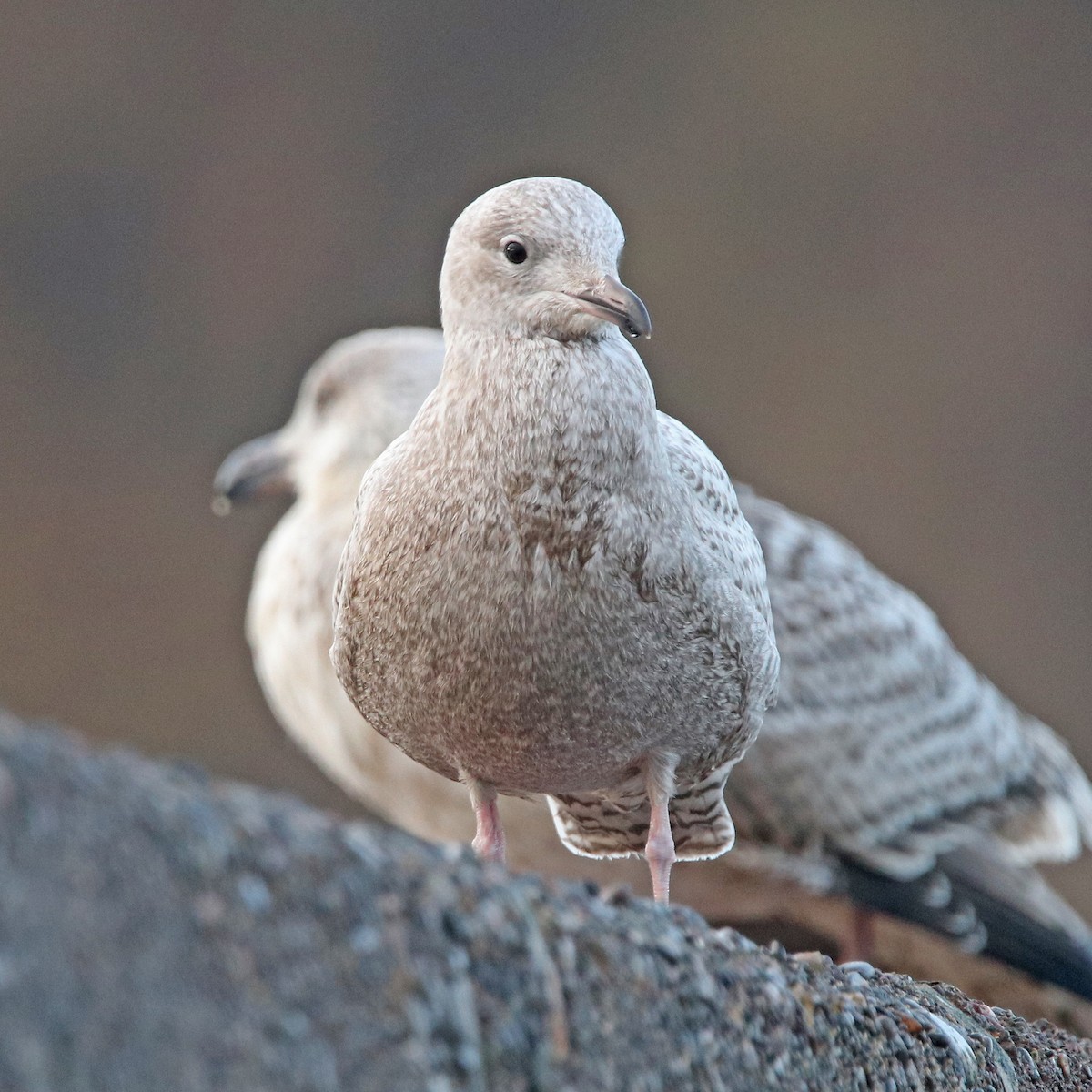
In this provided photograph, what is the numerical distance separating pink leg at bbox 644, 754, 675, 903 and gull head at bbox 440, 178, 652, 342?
46cm

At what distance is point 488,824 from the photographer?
6.20 ft

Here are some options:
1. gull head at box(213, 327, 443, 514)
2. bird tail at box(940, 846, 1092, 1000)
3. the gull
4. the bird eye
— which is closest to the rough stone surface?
the gull

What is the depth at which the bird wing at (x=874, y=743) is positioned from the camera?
336 centimetres

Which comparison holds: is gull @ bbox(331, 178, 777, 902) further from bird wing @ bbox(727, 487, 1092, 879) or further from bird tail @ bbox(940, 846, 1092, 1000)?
bird tail @ bbox(940, 846, 1092, 1000)

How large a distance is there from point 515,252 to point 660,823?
62 cm

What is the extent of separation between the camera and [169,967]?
0.98 m

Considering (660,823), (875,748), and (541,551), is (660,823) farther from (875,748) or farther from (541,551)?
(875,748)

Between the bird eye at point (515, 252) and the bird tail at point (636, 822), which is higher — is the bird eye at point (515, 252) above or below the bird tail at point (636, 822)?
above

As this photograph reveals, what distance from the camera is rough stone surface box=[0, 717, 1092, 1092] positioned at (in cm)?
94

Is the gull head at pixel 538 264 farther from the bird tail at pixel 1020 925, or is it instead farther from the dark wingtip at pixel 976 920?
the bird tail at pixel 1020 925

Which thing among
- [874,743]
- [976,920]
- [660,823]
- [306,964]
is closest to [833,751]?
[874,743]

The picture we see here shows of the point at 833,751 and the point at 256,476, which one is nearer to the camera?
the point at 833,751

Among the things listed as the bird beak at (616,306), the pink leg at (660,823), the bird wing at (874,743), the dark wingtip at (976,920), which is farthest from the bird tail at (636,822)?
the dark wingtip at (976,920)

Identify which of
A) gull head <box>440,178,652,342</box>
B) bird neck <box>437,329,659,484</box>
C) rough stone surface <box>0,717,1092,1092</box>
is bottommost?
rough stone surface <box>0,717,1092,1092</box>
